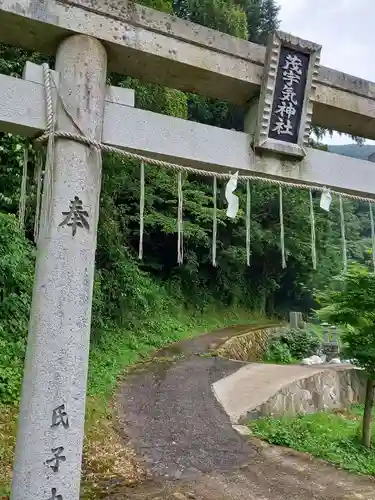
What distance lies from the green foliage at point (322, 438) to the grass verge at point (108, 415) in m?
2.36

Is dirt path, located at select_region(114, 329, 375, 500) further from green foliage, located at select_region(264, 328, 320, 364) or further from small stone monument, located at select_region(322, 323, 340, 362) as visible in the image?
small stone monument, located at select_region(322, 323, 340, 362)

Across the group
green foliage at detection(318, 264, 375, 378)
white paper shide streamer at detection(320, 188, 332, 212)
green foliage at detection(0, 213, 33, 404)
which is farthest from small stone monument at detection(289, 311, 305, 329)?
white paper shide streamer at detection(320, 188, 332, 212)

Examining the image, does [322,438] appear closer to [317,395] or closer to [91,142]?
[317,395]

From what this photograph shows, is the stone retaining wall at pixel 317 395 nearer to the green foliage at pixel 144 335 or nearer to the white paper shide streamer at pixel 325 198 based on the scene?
the green foliage at pixel 144 335

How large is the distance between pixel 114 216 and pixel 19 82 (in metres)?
8.26

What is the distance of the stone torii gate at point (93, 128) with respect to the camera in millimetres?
2988

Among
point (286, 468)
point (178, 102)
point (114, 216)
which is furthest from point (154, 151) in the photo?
point (178, 102)

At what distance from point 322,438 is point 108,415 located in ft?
10.8

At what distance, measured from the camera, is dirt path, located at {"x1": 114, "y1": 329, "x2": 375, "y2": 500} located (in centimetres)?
493

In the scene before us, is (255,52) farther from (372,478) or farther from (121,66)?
(372,478)

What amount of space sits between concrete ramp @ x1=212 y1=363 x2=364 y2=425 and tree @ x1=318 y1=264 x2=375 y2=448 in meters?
0.83

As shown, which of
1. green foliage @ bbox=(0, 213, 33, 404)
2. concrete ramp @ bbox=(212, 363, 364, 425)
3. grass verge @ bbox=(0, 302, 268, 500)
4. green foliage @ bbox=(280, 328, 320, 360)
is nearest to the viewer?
grass verge @ bbox=(0, 302, 268, 500)

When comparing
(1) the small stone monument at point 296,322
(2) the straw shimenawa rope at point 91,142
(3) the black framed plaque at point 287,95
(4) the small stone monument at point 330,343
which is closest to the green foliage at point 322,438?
(2) the straw shimenawa rope at point 91,142

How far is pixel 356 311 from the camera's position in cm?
670
